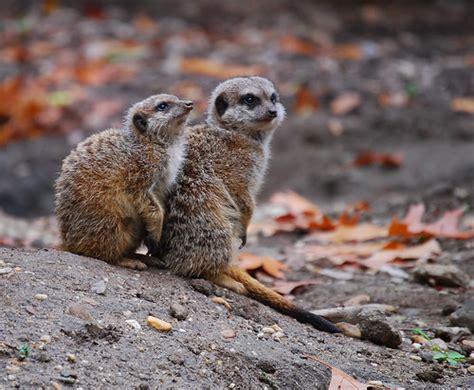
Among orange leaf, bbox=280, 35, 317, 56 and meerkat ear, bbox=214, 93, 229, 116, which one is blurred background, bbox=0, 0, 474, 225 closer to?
orange leaf, bbox=280, 35, 317, 56

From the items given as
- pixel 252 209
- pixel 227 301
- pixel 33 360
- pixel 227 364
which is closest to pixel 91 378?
pixel 33 360

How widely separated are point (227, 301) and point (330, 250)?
6.04ft

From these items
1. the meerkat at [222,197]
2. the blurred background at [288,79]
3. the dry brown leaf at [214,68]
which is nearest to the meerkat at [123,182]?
the meerkat at [222,197]

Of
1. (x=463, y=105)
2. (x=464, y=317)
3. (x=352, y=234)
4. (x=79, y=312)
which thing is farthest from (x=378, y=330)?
(x=463, y=105)

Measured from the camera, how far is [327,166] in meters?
8.30

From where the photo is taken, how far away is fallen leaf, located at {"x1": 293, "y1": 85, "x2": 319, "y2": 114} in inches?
367

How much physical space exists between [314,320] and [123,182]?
112 cm

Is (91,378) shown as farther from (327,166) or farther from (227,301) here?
(327,166)

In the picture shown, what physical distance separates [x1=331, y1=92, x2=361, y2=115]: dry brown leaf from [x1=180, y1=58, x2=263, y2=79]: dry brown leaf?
1119 millimetres

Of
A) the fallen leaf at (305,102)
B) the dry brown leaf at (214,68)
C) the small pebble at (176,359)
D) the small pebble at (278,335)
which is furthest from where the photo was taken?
the dry brown leaf at (214,68)

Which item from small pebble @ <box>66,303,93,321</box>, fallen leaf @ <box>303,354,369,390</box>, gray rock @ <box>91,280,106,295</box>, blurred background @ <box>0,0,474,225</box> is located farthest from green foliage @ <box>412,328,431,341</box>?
blurred background @ <box>0,0,474,225</box>

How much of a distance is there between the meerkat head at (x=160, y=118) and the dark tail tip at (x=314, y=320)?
1047 millimetres

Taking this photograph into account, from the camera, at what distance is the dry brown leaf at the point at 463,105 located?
9336 mm

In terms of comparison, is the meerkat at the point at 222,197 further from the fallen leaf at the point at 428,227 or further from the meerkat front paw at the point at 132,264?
the fallen leaf at the point at 428,227
